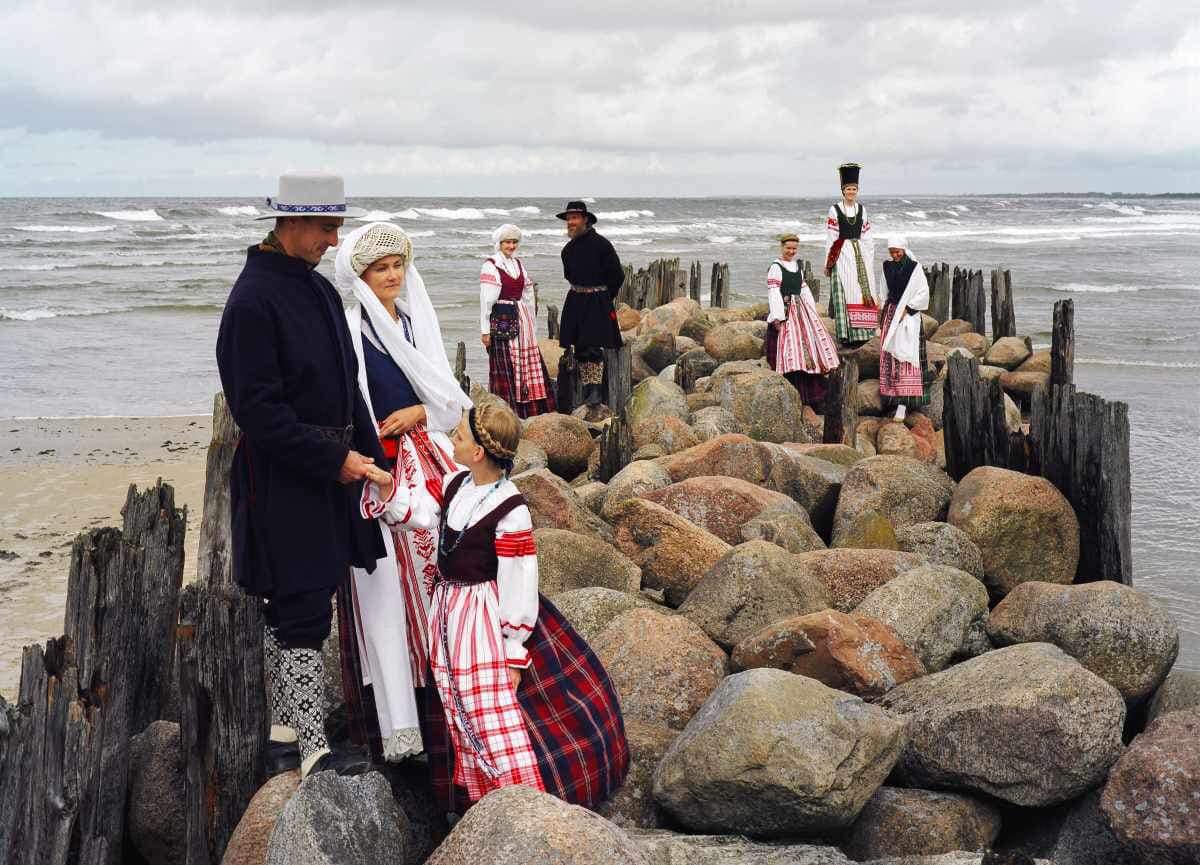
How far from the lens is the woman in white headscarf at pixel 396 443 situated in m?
3.62

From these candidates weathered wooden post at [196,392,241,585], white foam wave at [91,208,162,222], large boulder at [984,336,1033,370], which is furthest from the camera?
white foam wave at [91,208,162,222]

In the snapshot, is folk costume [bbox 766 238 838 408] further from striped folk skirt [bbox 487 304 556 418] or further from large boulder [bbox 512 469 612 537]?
→ large boulder [bbox 512 469 612 537]

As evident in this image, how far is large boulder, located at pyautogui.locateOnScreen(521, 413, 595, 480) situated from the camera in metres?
8.47

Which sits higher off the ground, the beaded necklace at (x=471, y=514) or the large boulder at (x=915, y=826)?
the beaded necklace at (x=471, y=514)

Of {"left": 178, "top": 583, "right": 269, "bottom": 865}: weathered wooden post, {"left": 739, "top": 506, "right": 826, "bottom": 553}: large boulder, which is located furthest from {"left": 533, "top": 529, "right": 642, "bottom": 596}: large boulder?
{"left": 178, "top": 583, "right": 269, "bottom": 865}: weathered wooden post

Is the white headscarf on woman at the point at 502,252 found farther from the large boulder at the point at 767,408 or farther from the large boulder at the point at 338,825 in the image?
the large boulder at the point at 338,825

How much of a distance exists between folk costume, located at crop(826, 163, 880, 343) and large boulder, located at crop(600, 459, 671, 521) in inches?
153

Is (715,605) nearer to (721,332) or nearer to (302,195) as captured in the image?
(302,195)

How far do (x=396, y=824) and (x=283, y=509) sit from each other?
35.8 inches

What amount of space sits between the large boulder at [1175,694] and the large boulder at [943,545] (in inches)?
52.5

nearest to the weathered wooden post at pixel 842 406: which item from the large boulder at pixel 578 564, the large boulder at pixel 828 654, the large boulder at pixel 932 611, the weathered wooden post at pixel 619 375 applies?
the weathered wooden post at pixel 619 375

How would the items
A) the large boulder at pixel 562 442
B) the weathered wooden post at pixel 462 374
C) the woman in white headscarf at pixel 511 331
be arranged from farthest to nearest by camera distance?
the woman in white headscarf at pixel 511 331, the weathered wooden post at pixel 462 374, the large boulder at pixel 562 442

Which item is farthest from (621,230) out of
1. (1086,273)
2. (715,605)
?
(715,605)

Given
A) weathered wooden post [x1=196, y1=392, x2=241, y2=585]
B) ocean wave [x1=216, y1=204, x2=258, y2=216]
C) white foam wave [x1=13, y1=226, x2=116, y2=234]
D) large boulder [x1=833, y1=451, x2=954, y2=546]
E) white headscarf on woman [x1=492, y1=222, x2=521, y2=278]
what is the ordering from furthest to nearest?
ocean wave [x1=216, y1=204, x2=258, y2=216], white foam wave [x1=13, y1=226, x2=116, y2=234], white headscarf on woman [x1=492, y1=222, x2=521, y2=278], large boulder [x1=833, y1=451, x2=954, y2=546], weathered wooden post [x1=196, y1=392, x2=241, y2=585]
